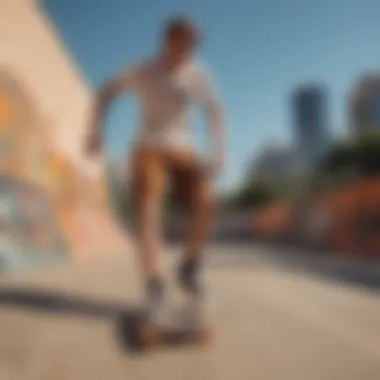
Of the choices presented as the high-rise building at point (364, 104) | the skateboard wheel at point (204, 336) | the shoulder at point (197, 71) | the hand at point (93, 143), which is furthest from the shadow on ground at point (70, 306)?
the high-rise building at point (364, 104)

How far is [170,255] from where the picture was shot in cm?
96

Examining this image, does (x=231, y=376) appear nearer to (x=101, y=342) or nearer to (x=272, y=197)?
(x=101, y=342)

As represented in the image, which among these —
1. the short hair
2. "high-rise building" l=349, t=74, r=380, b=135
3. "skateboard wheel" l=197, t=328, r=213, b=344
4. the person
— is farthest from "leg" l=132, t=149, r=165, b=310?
"high-rise building" l=349, t=74, r=380, b=135

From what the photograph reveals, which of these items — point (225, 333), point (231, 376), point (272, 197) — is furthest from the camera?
point (272, 197)

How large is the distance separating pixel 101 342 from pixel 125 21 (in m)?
0.60

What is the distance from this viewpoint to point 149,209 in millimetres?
938

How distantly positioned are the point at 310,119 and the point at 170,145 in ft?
0.95

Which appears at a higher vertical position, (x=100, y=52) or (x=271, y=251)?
(x=100, y=52)

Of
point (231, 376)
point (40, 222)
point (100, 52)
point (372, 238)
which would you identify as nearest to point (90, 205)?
point (40, 222)

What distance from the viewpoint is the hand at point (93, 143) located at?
3.13 feet

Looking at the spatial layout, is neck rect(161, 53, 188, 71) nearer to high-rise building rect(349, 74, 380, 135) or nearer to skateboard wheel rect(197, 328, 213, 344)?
high-rise building rect(349, 74, 380, 135)

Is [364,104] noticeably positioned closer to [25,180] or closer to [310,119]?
[310,119]

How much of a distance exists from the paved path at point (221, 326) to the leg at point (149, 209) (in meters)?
0.04

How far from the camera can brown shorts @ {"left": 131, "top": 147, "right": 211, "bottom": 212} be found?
3.07ft
